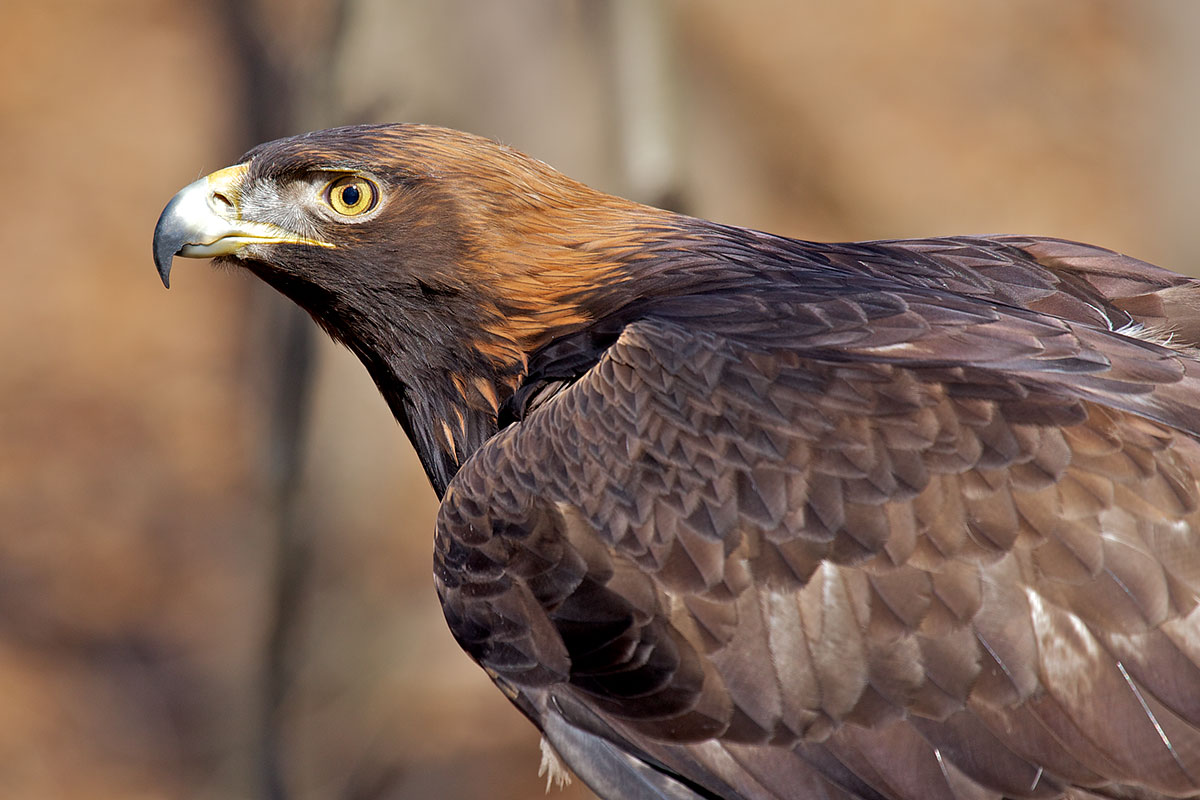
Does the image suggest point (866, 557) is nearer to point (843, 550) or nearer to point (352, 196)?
point (843, 550)

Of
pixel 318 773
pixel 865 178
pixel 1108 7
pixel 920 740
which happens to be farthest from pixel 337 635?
pixel 1108 7

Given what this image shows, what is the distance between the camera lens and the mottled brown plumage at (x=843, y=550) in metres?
2.70

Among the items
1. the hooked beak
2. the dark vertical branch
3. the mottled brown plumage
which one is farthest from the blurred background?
the mottled brown plumage

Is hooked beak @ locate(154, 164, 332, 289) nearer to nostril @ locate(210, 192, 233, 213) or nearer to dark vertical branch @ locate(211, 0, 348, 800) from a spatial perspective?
nostril @ locate(210, 192, 233, 213)

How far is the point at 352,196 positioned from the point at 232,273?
5202mm

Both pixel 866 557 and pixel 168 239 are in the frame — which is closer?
pixel 866 557

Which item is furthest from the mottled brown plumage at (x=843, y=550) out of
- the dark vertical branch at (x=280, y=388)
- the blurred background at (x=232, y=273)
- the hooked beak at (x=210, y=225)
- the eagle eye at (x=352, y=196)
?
the blurred background at (x=232, y=273)

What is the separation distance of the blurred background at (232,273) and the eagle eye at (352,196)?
382 cm

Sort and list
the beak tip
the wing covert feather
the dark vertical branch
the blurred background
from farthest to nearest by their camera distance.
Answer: the blurred background < the dark vertical branch < the beak tip < the wing covert feather

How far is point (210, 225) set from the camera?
338 centimetres

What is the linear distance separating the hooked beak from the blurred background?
12.4ft

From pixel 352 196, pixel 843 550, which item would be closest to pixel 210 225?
pixel 352 196

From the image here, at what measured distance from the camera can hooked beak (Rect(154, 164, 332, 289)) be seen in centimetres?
336

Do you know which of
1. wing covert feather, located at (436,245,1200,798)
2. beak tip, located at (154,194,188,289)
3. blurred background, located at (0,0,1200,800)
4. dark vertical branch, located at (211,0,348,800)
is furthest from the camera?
blurred background, located at (0,0,1200,800)
